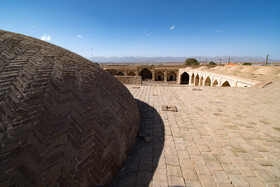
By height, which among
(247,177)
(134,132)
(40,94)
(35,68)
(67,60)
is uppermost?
(67,60)

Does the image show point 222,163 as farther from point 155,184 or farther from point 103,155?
point 103,155

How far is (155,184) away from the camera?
246 cm

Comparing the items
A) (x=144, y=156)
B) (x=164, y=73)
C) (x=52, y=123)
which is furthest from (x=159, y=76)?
(x=52, y=123)

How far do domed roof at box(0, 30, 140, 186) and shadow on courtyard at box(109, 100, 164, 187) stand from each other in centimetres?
21

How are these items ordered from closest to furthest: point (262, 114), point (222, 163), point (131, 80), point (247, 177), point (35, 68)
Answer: point (35, 68) → point (247, 177) → point (222, 163) → point (262, 114) → point (131, 80)

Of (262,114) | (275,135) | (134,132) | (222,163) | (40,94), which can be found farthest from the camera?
(262,114)

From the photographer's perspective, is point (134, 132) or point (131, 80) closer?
point (134, 132)

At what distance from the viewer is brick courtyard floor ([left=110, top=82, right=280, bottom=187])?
2.60 metres

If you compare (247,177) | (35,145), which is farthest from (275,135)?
(35,145)

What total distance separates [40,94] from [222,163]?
3.99 meters

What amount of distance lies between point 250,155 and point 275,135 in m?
1.70

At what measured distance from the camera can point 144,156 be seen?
3184mm

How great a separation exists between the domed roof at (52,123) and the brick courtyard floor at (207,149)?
0.72 meters

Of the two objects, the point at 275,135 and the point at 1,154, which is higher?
the point at 1,154
